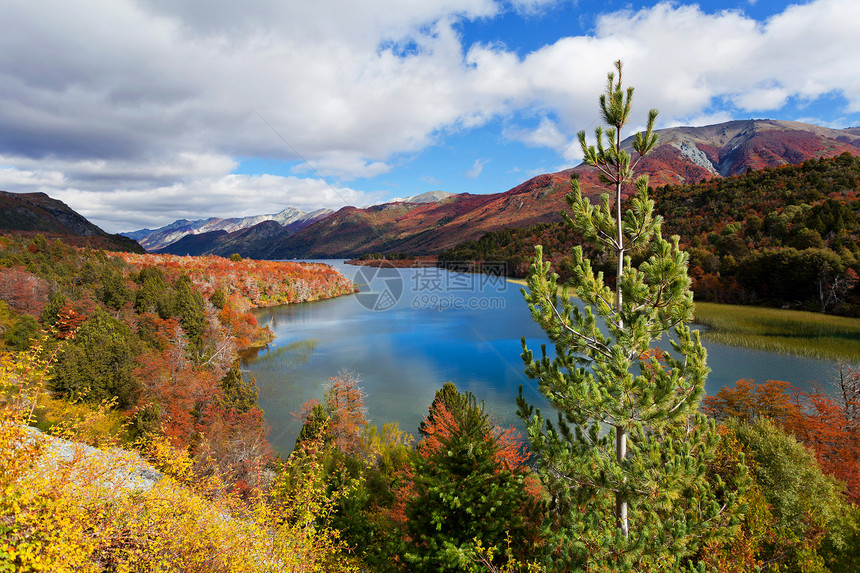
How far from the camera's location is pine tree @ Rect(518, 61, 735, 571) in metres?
5.61

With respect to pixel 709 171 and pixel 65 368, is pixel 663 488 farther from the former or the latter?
pixel 709 171

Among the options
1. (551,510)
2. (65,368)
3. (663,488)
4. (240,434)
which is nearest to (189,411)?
(240,434)

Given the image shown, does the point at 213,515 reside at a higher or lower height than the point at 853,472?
higher

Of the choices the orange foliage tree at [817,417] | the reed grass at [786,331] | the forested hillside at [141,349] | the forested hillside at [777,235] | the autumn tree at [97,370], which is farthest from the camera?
the forested hillside at [777,235]

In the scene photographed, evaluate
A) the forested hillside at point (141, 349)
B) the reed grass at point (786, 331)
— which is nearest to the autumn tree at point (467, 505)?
the forested hillside at point (141, 349)

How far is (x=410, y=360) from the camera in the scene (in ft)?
124

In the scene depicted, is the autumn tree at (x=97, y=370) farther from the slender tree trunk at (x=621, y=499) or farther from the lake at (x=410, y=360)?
the slender tree trunk at (x=621, y=499)

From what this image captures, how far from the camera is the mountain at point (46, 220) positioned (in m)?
135

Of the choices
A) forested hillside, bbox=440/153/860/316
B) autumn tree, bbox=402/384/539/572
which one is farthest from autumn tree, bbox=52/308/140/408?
forested hillside, bbox=440/153/860/316

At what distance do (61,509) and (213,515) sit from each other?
3298 mm

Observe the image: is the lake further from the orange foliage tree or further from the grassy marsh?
the orange foliage tree

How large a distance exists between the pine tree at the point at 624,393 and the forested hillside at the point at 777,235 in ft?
96.4

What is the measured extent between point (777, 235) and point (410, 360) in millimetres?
53516

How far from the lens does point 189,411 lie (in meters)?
22.2
